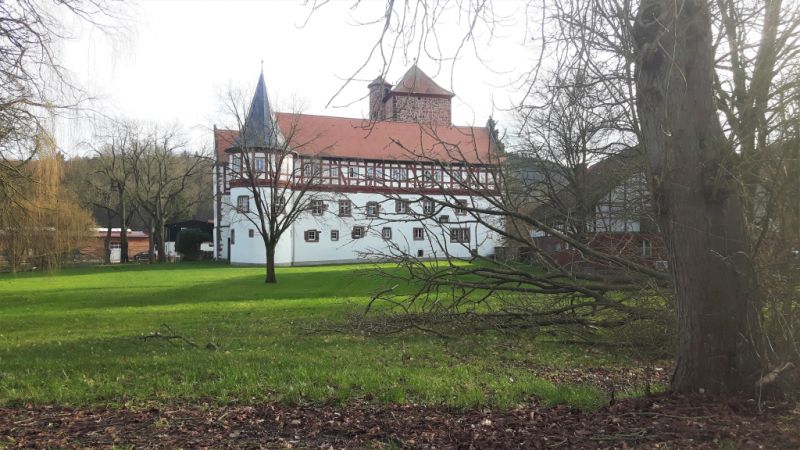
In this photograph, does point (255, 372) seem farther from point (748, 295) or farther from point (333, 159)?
point (333, 159)

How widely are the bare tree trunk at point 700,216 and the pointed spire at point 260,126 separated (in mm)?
25165

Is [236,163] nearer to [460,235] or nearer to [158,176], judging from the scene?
[158,176]

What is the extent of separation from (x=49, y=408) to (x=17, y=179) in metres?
8.27

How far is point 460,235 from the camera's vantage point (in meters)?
9.39

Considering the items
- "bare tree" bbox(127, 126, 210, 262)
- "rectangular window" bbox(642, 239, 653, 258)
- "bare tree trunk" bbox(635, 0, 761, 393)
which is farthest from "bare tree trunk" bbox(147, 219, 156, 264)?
"bare tree trunk" bbox(635, 0, 761, 393)

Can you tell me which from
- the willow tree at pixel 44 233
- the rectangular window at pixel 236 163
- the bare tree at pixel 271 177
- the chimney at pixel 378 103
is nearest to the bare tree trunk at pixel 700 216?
the chimney at pixel 378 103

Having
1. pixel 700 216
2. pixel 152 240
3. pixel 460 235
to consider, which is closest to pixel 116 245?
pixel 152 240

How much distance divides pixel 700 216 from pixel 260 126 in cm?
3411

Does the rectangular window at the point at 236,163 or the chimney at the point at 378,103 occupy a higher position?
the rectangular window at the point at 236,163

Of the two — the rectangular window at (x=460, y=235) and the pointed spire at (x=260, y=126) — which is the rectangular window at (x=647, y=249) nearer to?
the rectangular window at (x=460, y=235)

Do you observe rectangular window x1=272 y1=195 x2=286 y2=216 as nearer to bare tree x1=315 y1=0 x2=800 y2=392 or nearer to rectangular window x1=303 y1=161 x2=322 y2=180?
rectangular window x1=303 y1=161 x2=322 y2=180

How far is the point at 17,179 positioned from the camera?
11.9m

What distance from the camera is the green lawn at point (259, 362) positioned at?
5711 millimetres

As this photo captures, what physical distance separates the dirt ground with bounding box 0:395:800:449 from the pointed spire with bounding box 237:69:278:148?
78.7ft
